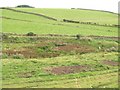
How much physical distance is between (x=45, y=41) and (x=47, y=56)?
11.2m

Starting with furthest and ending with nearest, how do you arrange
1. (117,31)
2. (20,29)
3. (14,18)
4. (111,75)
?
1. (14,18)
2. (117,31)
3. (20,29)
4. (111,75)

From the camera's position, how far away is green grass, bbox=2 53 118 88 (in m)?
36.8

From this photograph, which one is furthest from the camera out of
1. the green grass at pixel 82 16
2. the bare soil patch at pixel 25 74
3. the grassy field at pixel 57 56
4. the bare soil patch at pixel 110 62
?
the green grass at pixel 82 16

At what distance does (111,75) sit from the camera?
141 feet

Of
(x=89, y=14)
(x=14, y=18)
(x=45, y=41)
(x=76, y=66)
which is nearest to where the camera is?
(x=76, y=66)

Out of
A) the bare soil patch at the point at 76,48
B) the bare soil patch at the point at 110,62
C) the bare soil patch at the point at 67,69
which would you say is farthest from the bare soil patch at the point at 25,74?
the bare soil patch at the point at 76,48

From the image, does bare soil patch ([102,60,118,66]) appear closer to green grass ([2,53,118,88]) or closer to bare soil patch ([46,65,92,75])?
green grass ([2,53,118,88])

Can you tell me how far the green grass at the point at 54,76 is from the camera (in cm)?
3681

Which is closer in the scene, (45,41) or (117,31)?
(45,41)

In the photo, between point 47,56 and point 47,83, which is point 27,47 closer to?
point 47,56

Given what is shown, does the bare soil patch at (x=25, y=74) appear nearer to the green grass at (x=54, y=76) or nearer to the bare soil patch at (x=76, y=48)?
the green grass at (x=54, y=76)

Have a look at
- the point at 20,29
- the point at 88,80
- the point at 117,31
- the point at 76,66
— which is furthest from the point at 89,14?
the point at 88,80

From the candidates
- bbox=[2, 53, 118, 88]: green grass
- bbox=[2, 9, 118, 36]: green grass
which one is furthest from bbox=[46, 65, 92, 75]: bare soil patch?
bbox=[2, 9, 118, 36]: green grass

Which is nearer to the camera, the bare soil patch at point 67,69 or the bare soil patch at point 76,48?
the bare soil patch at point 67,69
